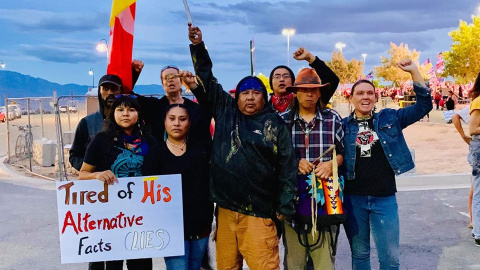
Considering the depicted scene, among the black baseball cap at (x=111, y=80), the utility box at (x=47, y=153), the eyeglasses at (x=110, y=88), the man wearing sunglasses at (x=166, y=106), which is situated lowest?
the utility box at (x=47, y=153)

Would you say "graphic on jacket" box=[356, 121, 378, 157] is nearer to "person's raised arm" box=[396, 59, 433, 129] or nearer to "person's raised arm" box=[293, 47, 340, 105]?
"person's raised arm" box=[396, 59, 433, 129]

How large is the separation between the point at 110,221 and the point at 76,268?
1.78 m

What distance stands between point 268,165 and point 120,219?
1145mm

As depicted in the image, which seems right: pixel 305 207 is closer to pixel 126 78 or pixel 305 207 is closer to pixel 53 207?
pixel 126 78

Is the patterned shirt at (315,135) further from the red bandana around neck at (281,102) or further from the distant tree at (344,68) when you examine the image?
the distant tree at (344,68)

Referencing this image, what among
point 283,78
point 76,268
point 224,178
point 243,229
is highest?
point 283,78

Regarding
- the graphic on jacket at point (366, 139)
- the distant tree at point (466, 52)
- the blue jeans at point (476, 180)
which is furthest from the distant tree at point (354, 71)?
the graphic on jacket at point (366, 139)

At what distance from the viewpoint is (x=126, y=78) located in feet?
14.1

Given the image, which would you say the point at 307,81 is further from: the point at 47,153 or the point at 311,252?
the point at 47,153

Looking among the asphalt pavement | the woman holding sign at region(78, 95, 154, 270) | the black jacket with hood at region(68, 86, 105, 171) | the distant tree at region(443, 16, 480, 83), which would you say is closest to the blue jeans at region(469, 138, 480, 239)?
the asphalt pavement

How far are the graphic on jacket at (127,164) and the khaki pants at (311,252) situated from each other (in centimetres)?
117

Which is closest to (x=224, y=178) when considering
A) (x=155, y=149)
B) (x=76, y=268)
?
(x=155, y=149)

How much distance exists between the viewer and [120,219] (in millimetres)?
3455

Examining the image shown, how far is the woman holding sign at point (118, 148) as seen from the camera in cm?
337
